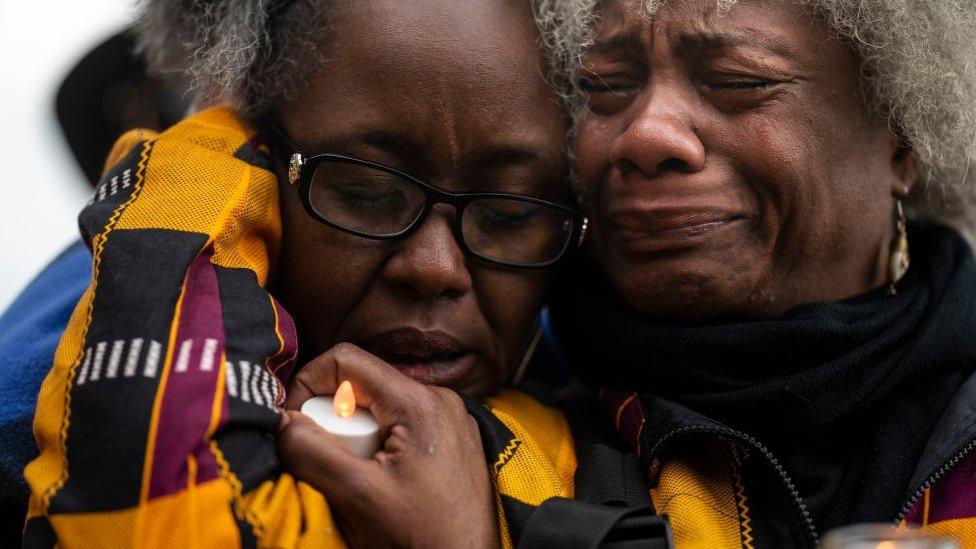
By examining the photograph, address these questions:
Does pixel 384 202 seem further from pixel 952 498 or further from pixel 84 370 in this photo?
pixel 952 498

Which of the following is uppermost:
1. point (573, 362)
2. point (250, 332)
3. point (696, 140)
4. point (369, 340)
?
point (696, 140)

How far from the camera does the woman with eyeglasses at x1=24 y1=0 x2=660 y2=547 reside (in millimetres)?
1501

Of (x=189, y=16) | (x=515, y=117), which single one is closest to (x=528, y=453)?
(x=515, y=117)

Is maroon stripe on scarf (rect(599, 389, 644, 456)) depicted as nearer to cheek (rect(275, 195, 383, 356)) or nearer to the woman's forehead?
cheek (rect(275, 195, 383, 356))

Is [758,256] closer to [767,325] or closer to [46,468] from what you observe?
[767,325]

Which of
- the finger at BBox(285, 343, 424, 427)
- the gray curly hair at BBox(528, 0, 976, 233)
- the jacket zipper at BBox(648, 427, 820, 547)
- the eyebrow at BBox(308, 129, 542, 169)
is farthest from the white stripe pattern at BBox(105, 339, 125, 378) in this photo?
the gray curly hair at BBox(528, 0, 976, 233)

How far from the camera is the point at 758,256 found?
198 cm

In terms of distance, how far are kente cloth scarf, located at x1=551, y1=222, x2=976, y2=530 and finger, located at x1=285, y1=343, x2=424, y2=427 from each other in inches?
20.1

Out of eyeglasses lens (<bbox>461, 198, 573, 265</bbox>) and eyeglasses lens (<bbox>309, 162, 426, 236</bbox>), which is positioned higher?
eyeglasses lens (<bbox>309, 162, 426, 236</bbox>)

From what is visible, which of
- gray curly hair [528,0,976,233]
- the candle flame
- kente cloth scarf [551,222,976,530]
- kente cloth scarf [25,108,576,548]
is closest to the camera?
kente cloth scarf [25,108,576,548]

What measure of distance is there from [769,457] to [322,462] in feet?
2.56

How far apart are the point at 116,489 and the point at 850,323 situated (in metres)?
1.32

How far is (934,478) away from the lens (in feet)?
5.76

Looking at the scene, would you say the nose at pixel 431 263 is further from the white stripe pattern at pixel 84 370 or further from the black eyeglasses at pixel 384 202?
the white stripe pattern at pixel 84 370
